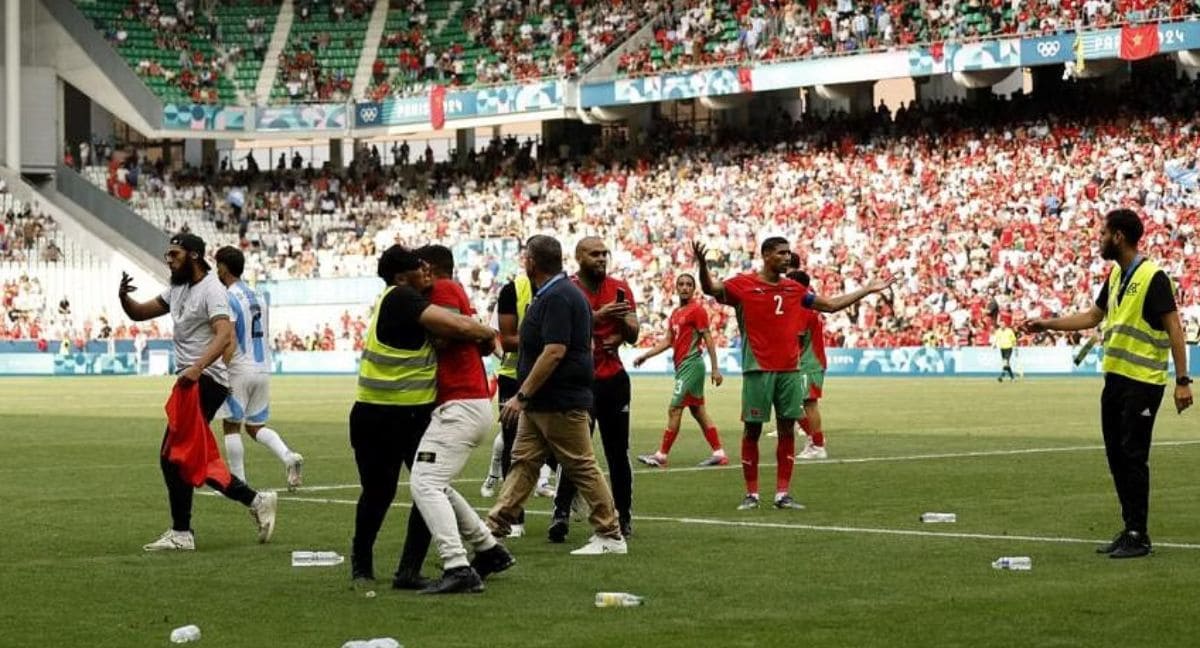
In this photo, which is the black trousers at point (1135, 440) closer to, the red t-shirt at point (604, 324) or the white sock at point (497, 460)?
the red t-shirt at point (604, 324)

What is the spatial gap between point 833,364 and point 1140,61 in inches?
543

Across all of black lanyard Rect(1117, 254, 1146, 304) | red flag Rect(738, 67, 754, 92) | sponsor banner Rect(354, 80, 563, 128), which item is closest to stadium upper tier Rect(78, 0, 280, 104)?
sponsor banner Rect(354, 80, 563, 128)

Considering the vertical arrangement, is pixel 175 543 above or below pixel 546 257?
below

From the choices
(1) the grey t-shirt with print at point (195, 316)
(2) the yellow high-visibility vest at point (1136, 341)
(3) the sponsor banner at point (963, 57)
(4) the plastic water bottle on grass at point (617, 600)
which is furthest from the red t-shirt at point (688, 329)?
(3) the sponsor banner at point (963, 57)

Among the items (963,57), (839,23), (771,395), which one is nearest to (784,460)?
(771,395)

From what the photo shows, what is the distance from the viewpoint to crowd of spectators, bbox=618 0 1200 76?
5694 centimetres

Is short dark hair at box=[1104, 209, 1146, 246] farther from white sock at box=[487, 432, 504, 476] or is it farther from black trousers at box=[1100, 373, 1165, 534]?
white sock at box=[487, 432, 504, 476]

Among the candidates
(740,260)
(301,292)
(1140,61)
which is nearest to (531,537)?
(740,260)

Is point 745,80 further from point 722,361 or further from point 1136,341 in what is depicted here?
point 1136,341

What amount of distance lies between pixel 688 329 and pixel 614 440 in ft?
25.5

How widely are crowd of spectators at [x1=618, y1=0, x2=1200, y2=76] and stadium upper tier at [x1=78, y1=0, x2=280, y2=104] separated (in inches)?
663

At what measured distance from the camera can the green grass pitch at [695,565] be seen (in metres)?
10.6

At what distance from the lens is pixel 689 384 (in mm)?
23391

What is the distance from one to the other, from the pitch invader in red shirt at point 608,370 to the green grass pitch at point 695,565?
35 centimetres
